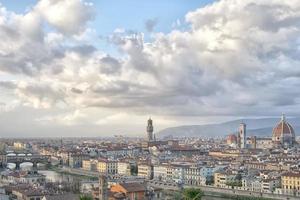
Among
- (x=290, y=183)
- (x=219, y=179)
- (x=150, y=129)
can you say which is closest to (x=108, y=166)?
(x=219, y=179)

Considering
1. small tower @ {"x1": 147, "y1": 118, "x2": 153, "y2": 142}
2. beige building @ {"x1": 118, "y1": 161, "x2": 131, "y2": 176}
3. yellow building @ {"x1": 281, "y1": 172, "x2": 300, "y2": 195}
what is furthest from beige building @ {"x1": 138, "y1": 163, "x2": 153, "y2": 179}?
small tower @ {"x1": 147, "y1": 118, "x2": 153, "y2": 142}

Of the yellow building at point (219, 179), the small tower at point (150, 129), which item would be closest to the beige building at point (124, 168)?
the yellow building at point (219, 179)

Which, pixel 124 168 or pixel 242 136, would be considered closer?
pixel 124 168

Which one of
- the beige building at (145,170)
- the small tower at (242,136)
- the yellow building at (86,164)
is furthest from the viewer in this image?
the small tower at (242,136)

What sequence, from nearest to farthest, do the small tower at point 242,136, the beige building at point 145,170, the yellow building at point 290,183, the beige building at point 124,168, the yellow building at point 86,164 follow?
the yellow building at point 290,183, the beige building at point 145,170, the beige building at point 124,168, the yellow building at point 86,164, the small tower at point 242,136

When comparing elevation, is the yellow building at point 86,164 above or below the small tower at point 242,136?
below

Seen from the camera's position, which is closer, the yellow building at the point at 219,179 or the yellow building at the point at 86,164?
the yellow building at the point at 219,179

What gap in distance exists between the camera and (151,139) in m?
107

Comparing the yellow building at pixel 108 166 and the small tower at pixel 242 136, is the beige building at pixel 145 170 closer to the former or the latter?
the yellow building at pixel 108 166

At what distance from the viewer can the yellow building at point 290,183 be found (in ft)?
138

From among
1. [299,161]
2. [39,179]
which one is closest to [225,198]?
[39,179]

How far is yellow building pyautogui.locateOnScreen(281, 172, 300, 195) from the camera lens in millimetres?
42062

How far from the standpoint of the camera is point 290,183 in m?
42.7

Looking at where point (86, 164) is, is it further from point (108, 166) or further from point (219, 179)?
point (219, 179)
